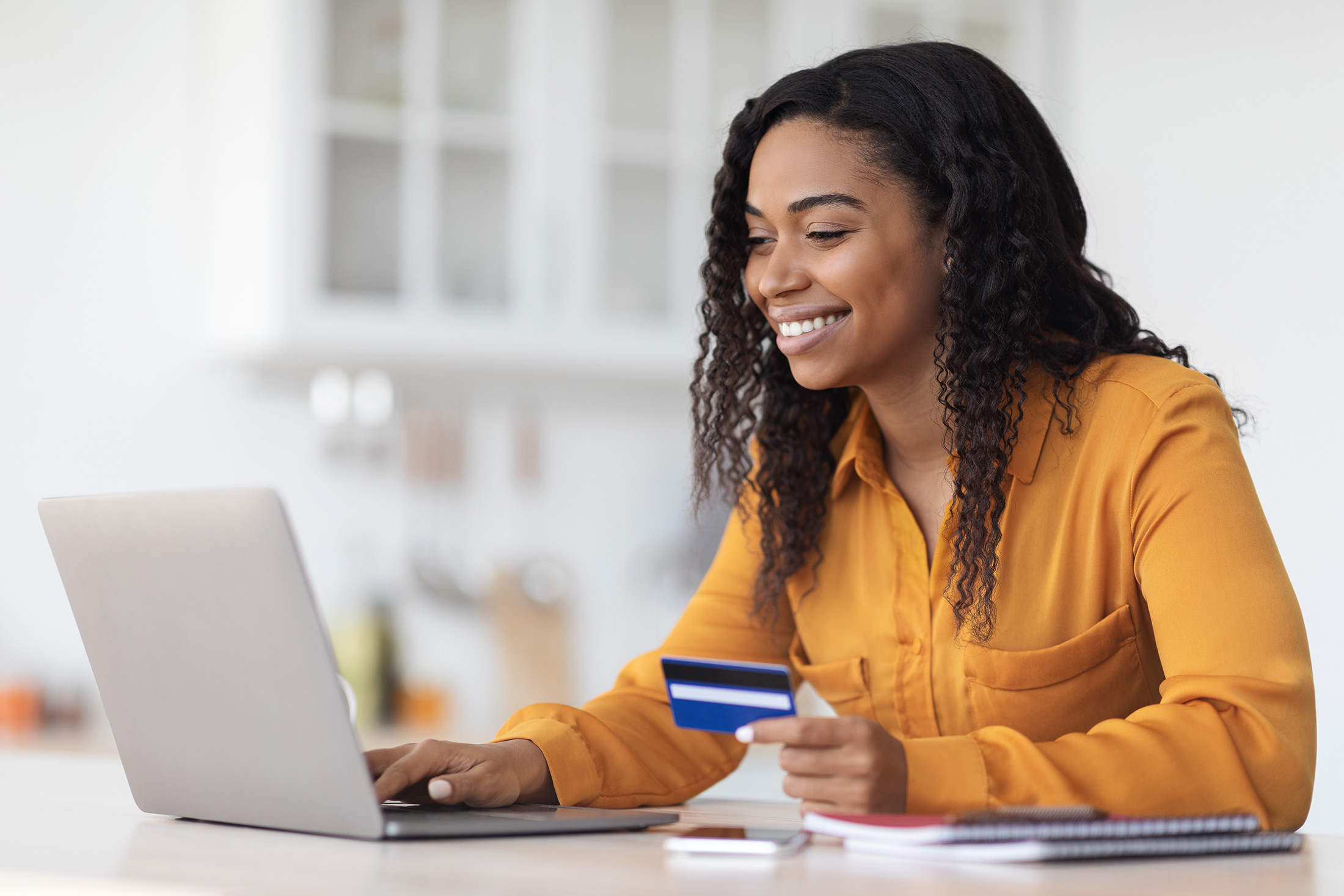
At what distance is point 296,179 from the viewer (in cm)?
277

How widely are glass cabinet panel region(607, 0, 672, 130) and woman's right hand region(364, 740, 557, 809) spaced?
207 centimetres

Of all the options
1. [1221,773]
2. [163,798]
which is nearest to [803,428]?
[1221,773]

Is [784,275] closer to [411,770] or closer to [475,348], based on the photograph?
[411,770]

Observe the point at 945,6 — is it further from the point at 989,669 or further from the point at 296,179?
the point at 989,669

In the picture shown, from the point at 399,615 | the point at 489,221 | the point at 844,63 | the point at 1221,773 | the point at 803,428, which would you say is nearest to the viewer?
the point at 1221,773

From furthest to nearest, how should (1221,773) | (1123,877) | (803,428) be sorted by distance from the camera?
(803,428), (1221,773), (1123,877)

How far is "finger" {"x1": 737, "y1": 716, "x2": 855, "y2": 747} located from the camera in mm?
949

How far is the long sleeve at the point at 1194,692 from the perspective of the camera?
1053mm

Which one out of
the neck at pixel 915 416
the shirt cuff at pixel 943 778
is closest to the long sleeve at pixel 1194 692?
the shirt cuff at pixel 943 778

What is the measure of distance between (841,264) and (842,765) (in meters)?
0.61

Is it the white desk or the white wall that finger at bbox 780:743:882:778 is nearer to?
the white desk

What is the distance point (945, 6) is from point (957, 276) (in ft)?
6.67

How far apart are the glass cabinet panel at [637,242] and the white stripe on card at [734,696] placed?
2113mm

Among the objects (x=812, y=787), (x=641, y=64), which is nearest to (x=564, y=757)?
(x=812, y=787)
